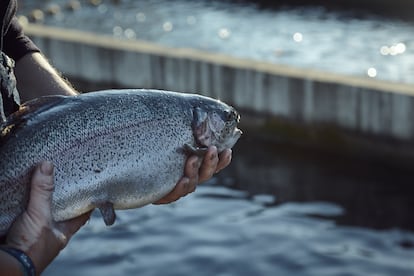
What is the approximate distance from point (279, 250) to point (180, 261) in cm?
86

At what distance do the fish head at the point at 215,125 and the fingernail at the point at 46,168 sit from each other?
0.55 metres

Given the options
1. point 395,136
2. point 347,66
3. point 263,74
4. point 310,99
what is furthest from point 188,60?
point 347,66

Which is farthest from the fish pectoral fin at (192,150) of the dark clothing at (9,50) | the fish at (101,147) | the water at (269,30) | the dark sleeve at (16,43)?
the water at (269,30)

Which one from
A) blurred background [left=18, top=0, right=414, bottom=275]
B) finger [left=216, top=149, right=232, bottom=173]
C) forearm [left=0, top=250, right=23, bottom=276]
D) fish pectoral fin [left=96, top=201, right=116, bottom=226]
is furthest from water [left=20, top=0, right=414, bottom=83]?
forearm [left=0, top=250, right=23, bottom=276]

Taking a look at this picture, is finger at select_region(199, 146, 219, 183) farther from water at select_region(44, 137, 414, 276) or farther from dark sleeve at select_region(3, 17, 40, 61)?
Answer: water at select_region(44, 137, 414, 276)

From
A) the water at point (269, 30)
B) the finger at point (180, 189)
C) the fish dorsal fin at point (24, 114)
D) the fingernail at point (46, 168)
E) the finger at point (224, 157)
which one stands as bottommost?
the water at point (269, 30)

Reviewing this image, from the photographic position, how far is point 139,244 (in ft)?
26.5

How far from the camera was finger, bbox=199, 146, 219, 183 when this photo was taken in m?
3.26

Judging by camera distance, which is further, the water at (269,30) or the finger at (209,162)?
the water at (269,30)

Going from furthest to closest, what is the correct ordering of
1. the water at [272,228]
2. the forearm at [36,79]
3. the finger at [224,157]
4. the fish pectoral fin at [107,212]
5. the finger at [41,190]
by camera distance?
the water at [272,228] < the forearm at [36,79] < the finger at [224,157] < the fish pectoral fin at [107,212] < the finger at [41,190]

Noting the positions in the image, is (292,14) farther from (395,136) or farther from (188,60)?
(395,136)

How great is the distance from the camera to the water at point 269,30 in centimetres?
1647

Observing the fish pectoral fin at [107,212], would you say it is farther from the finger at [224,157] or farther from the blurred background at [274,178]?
the blurred background at [274,178]

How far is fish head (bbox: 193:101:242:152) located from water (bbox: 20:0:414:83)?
1135 cm
